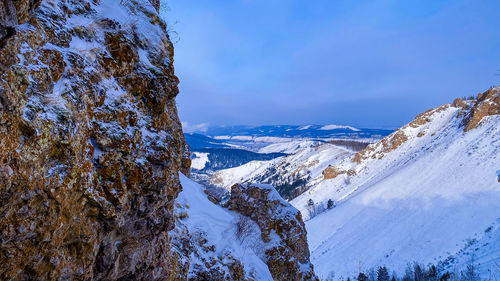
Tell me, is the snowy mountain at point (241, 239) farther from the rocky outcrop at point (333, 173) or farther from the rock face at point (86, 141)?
the rocky outcrop at point (333, 173)

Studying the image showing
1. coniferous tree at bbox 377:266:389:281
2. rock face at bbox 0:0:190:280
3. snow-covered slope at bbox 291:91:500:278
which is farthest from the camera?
snow-covered slope at bbox 291:91:500:278

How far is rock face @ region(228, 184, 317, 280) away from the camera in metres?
14.4

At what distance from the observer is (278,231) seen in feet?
50.2

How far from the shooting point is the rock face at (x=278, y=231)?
47.2ft

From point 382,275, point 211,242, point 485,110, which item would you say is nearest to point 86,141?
point 211,242

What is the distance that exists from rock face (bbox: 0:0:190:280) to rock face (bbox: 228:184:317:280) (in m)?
8.91

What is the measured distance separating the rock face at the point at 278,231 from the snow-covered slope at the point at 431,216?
2231 cm

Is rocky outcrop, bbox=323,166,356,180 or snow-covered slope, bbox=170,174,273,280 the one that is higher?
snow-covered slope, bbox=170,174,273,280

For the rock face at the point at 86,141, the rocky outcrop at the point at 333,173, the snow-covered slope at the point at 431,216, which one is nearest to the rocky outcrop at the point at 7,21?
the rock face at the point at 86,141

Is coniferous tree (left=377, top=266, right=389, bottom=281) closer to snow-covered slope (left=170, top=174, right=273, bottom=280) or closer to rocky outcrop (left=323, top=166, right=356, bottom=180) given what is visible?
snow-covered slope (left=170, top=174, right=273, bottom=280)

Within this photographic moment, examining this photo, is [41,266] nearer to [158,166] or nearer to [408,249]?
[158,166]

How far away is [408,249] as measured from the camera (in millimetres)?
39500

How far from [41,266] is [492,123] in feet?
317

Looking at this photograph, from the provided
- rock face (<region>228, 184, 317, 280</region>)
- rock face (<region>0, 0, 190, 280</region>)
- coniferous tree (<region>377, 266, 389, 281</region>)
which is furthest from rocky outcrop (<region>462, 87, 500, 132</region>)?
rock face (<region>0, 0, 190, 280</region>)
